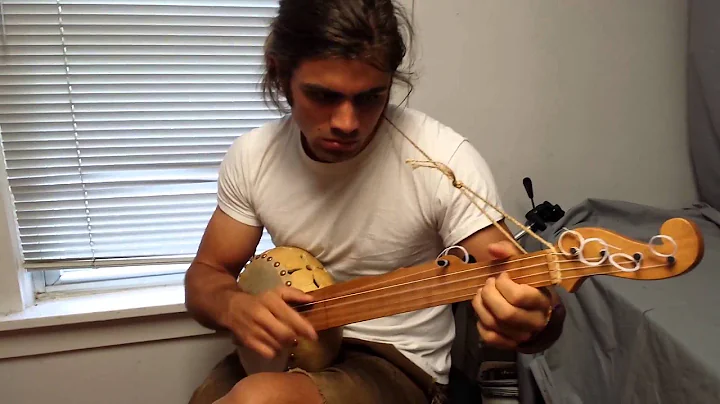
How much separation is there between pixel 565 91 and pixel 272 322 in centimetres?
94

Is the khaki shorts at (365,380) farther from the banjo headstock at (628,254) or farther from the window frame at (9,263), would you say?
the window frame at (9,263)

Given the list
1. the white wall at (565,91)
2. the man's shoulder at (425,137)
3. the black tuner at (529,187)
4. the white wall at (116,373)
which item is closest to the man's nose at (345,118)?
the man's shoulder at (425,137)

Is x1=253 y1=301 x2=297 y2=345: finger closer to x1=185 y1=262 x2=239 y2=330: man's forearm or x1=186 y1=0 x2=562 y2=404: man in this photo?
x1=186 y1=0 x2=562 y2=404: man

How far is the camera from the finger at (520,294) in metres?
0.68

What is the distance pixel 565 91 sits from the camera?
1455 millimetres

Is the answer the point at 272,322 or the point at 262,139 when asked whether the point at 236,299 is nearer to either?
the point at 272,322

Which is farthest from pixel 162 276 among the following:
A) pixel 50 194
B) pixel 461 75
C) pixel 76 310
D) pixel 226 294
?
pixel 461 75

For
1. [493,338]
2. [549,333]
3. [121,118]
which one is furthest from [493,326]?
[121,118]


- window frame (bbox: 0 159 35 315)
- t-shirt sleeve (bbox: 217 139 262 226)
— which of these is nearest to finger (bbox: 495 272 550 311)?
t-shirt sleeve (bbox: 217 139 262 226)

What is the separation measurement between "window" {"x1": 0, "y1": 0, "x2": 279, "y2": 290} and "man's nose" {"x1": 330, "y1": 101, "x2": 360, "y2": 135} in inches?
21.6

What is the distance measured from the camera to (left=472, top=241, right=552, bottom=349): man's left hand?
27.0 inches

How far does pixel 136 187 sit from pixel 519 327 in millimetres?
1036

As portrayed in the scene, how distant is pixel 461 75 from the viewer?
142cm

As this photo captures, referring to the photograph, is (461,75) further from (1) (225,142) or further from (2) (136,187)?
(2) (136,187)
